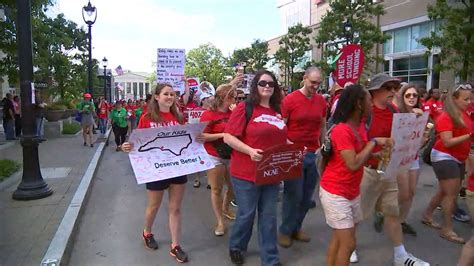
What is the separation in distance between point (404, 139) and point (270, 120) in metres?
1.22

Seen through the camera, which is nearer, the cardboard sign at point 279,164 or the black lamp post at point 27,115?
the cardboard sign at point 279,164

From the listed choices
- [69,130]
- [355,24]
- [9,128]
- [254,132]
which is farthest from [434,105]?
[355,24]

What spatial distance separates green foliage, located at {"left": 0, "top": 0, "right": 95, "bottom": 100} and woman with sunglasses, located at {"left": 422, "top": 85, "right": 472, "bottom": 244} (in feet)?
28.8

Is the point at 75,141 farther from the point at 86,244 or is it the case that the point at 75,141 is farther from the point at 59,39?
the point at 86,244

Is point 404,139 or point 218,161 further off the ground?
point 404,139

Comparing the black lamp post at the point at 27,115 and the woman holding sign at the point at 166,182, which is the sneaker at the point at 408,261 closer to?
the woman holding sign at the point at 166,182

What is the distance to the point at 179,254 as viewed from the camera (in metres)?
4.58

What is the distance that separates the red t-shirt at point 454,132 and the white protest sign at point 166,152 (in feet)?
8.77

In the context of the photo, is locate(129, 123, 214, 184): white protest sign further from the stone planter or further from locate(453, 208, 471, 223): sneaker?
the stone planter

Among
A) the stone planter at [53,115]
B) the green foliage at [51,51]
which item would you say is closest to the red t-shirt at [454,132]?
the green foliage at [51,51]

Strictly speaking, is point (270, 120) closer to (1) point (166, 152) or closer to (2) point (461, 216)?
(1) point (166, 152)

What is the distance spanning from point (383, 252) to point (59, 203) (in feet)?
15.1

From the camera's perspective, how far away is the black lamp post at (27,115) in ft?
22.3

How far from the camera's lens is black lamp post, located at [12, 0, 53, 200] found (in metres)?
6.79
